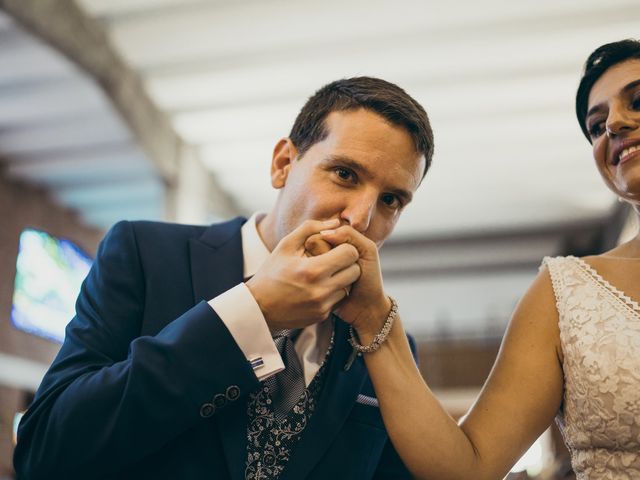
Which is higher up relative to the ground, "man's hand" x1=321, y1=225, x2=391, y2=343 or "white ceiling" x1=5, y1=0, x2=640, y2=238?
"white ceiling" x1=5, y1=0, x2=640, y2=238

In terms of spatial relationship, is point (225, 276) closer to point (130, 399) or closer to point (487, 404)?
point (130, 399)

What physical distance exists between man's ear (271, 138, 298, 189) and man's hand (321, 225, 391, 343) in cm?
42

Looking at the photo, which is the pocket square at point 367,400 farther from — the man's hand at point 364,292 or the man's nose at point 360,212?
the man's nose at point 360,212

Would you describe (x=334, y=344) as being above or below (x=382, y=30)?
below

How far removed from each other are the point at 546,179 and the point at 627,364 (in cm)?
1018

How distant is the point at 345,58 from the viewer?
839 cm

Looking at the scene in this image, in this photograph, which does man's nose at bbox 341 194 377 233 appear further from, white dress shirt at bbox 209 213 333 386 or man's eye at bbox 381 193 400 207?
white dress shirt at bbox 209 213 333 386

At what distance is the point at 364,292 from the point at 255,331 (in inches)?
10.9

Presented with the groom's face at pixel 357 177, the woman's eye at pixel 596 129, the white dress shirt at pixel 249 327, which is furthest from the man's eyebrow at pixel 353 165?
the woman's eye at pixel 596 129

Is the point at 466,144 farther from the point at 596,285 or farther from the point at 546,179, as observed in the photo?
the point at 596,285

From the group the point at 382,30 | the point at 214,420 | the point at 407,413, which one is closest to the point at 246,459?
the point at 214,420

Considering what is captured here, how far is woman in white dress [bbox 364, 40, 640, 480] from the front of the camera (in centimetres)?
149

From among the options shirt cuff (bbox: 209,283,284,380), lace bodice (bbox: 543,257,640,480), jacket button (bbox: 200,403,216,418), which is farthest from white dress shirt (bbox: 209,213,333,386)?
lace bodice (bbox: 543,257,640,480)

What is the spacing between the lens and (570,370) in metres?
1.61
